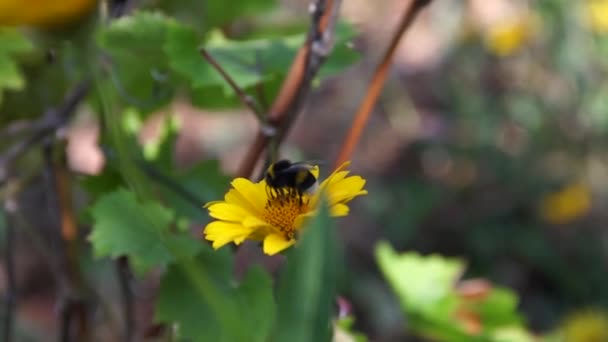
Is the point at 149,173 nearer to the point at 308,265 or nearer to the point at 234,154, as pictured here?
the point at 308,265

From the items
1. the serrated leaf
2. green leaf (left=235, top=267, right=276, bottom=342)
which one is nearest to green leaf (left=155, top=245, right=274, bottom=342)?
green leaf (left=235, top=267, right=276, bottom=342)

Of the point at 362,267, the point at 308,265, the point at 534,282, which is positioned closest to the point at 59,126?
the point at 308,265

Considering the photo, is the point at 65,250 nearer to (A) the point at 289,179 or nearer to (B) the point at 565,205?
(A) the point at 289,179

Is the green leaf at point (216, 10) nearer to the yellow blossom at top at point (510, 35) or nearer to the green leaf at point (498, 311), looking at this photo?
the green leaf at point (498, 311)

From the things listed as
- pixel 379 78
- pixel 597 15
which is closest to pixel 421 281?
pixel 379 78

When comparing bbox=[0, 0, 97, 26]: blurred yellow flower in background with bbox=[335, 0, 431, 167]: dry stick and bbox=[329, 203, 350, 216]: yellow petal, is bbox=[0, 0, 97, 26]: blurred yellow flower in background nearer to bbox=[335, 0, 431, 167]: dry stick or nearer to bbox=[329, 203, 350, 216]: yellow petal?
bbox=[329, 203, 350, 216]: yellow petal

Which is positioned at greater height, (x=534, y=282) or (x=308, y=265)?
(x=534, y=282)

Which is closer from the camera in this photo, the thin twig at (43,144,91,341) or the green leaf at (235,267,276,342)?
the green leaf at (235,267,276,342)
